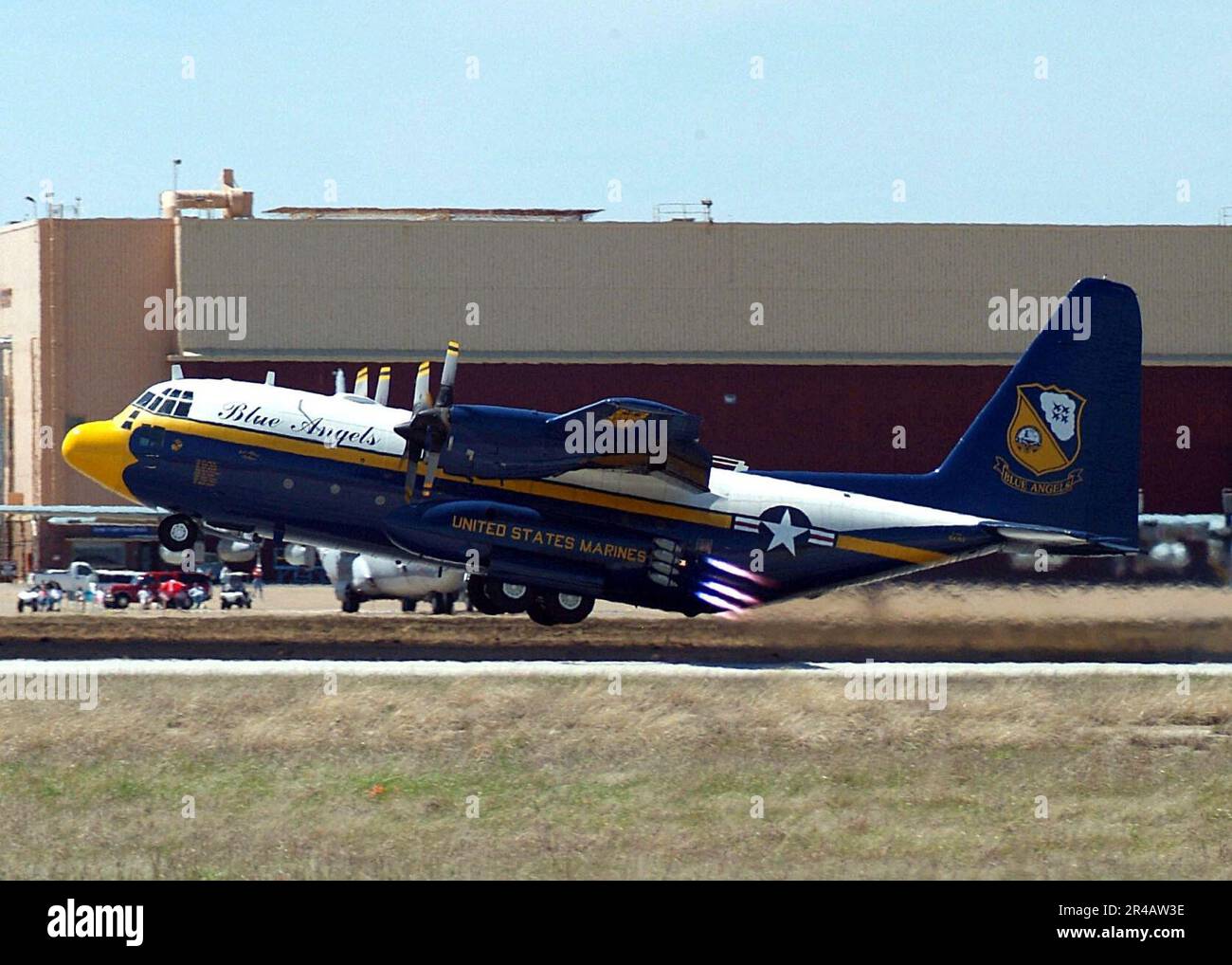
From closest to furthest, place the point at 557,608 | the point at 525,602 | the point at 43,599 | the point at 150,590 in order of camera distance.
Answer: the point at 525,602
the point at 557,608
the point at 43,599
the point at 150,590

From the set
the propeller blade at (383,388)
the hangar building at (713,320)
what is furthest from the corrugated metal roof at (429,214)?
the propeller blade at (383,388)

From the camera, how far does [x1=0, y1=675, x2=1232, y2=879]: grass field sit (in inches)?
734

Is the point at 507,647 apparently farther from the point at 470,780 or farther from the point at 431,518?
the point at 470,780

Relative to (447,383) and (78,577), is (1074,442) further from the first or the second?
(78,577)

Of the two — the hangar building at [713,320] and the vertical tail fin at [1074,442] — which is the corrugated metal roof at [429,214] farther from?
the vertical tail fin at [1074,442]

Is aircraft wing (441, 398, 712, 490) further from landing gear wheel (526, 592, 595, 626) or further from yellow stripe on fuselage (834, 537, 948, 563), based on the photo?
landing gear wheel (526, 592, 595, 626)

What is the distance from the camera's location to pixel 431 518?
32656mm

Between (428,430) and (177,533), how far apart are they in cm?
591

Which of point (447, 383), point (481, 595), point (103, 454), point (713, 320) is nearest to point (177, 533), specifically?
point (103, 454)

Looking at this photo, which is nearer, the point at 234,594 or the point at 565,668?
the point at 565,668

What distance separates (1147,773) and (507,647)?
1438cm

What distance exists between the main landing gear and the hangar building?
29.8 m

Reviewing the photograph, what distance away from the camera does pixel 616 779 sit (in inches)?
901

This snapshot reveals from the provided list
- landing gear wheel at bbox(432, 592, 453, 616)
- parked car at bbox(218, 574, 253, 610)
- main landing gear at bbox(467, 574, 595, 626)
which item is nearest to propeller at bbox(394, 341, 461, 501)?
main landing gear at bbox(467, 574, 595, 626)
